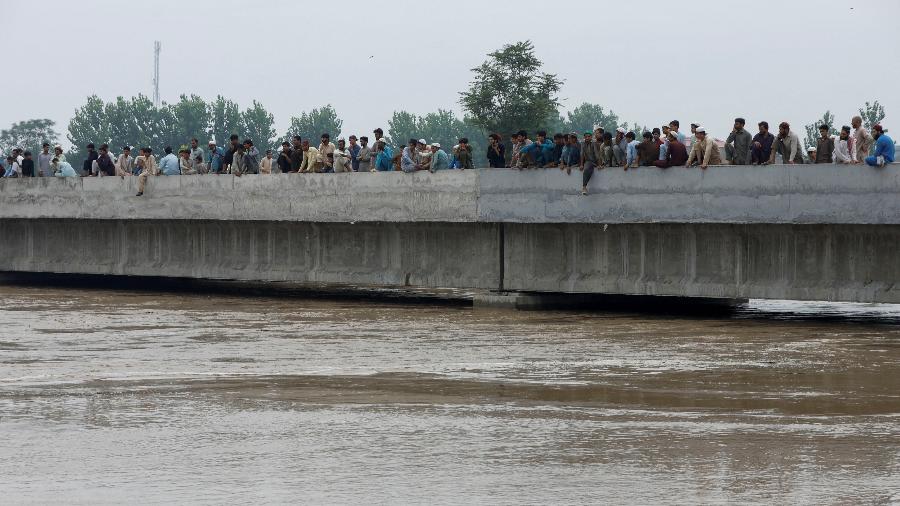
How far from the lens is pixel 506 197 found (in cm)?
2900

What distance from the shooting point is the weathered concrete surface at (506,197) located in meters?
24.8

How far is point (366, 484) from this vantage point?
10.0m

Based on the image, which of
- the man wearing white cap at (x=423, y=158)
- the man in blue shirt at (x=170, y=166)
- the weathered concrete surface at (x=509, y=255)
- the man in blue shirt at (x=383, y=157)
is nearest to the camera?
the weathered concrete surface at (x=509, y=255)

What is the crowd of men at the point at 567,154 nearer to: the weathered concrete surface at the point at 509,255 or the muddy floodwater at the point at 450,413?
the weathered concrete surface at the point at 509,255

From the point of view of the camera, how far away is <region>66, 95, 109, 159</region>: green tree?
195750mm

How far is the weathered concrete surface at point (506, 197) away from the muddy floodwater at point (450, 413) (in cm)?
220

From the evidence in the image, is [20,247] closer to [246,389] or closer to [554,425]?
[246,389]

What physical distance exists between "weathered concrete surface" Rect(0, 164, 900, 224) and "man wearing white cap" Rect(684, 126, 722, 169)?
225 millimetres

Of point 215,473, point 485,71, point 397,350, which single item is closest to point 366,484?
point 215,473

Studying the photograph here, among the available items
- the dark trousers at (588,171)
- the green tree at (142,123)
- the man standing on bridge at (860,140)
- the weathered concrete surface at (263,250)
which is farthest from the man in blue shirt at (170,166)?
the green tree at (142,123)

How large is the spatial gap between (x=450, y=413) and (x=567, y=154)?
15101 mm

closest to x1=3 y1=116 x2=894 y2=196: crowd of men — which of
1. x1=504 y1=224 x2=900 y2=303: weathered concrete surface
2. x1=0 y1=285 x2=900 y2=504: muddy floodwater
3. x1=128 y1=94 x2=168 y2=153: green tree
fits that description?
x1=504 y1=224 x2=900 y2=303: weathered concrete surface

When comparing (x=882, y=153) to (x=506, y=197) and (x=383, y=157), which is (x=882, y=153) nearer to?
(x=506, y=197)

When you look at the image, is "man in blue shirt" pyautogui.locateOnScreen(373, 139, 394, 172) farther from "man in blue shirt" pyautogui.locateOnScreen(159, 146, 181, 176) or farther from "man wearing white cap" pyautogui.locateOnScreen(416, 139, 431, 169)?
"man in blue shirt" pyautogui.locateOnScreen(159, 146, 181, 176)
